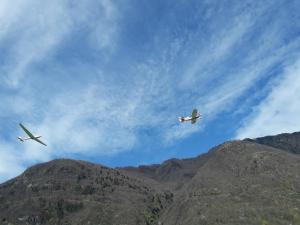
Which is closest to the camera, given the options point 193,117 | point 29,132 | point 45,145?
point 45,145

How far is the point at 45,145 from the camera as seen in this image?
6794 cm

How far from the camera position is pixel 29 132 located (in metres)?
73.5

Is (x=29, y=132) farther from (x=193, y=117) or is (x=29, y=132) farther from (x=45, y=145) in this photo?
(x=193, y=117)

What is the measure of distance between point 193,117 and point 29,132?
89.3 feet

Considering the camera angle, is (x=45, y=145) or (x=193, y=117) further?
(x=193, y=117)

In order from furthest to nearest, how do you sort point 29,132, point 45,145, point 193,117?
1. point 193,117
2. point 29,132
3. point 45,145

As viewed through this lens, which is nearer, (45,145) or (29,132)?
(45,145)

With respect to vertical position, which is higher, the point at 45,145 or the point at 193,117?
the point at 193,117

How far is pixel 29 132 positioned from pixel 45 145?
695 cm

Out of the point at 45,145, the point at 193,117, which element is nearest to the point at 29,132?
the point at 45,145

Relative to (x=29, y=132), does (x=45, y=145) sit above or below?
below
